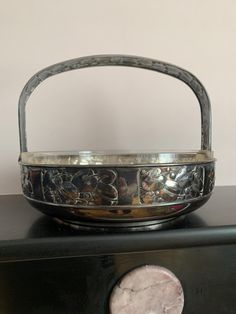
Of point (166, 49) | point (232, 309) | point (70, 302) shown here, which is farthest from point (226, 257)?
point (166, 49)

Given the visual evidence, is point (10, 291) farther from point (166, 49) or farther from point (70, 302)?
point (166, 49)

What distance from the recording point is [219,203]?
0.49 metres

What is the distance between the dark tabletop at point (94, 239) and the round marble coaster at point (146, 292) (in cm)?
4

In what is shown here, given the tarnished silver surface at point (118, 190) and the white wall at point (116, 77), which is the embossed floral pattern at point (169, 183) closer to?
the tarnished silver surface at point (118, 190)

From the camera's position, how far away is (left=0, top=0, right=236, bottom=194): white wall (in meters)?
0.59

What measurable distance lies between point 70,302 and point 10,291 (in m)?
0.07

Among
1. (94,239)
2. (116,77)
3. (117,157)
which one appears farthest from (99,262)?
(116,77)

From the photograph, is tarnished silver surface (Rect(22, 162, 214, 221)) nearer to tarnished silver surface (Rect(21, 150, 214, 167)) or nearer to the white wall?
tarnished silver surface (Rect(21, 150, 214, 167))

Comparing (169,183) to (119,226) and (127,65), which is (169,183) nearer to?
(119,226)

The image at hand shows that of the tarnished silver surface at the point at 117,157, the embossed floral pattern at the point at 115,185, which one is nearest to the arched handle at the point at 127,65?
the tarnished silver surface at the point at 117,157

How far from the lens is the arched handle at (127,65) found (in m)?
0.42

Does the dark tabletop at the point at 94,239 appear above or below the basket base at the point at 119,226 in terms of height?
below

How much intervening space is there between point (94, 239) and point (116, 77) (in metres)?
0.38

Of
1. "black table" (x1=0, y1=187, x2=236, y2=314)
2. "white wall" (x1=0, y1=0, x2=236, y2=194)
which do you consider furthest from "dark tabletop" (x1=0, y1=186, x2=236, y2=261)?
"white wall" (x1=0, y1=0, x2=236, y2=194)
